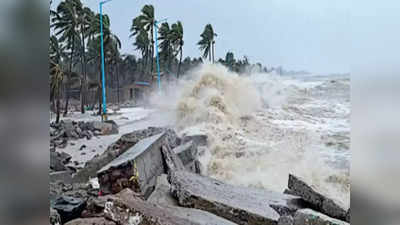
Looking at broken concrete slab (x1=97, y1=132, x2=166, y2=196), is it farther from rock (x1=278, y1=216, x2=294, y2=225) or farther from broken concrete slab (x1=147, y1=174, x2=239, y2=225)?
rock (x1=278, y1=216, x2=294, y2=225)

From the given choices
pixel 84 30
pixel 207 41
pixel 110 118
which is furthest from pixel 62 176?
pixel 207 41

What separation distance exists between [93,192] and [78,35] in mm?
937

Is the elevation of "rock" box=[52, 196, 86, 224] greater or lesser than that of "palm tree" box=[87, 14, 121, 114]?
lesser

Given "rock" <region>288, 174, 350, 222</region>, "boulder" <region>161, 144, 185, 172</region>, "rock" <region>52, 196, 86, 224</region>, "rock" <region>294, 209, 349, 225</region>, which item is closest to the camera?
"rock" <region>294, 209, 349, 225</region>

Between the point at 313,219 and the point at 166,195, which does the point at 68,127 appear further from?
the point at 313,219

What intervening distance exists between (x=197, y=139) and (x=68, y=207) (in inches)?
33.1

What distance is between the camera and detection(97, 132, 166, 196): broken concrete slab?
1.62 m

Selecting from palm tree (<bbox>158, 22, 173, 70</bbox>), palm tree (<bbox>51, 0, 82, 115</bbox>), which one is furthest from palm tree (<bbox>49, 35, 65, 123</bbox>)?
palm tree (<bbox>158, 22, 173, 70</bbox>)

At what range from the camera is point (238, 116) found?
183 cm

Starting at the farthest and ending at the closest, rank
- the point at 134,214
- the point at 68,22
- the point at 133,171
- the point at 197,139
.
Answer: the point at 197,139, the point at 68,22, the point at 133,171, the point at 134,214

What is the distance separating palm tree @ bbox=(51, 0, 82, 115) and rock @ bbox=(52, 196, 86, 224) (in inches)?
19.5

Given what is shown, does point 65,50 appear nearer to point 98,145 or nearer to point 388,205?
point 98,145

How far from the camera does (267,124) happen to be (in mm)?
1690

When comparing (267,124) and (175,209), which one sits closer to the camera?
(175,209)
